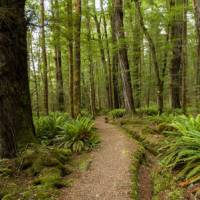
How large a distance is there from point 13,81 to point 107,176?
350cm

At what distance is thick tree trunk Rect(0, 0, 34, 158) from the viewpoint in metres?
6.12

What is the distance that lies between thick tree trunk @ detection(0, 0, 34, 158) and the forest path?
6.99ft

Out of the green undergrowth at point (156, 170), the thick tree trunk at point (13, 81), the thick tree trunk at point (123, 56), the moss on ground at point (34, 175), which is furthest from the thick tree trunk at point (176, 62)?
the moss on ground at point (34, 175)

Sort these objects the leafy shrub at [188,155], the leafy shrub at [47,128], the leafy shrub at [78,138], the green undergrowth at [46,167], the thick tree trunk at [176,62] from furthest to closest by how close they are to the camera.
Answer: the thick tree trunk at [176,62] → the leafy shrub at [47,128] → the leafy shrub at [78,138] → the leafy shrub at [188,155] → the green undergrowth at [46,167]

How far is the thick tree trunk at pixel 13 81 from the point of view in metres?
6.12

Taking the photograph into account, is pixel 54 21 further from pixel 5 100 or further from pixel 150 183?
pixel 150 183

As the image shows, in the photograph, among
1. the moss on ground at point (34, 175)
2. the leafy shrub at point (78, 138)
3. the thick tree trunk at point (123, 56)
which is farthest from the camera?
the thick tree trunk at point (123, 56)

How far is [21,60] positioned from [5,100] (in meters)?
1.24

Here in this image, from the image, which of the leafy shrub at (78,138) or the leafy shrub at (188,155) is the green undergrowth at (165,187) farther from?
the leafy shrub at (78,138)

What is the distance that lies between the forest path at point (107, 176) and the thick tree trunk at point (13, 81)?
83.8 inches

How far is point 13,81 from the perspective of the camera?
20.7 feet

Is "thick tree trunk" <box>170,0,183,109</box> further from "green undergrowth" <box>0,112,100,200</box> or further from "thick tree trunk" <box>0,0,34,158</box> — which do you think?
"thick tree trunk" <box>0,0,34,158</box>

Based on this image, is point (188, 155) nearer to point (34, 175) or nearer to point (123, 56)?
point (34, 175)

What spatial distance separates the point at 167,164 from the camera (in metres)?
5.61
